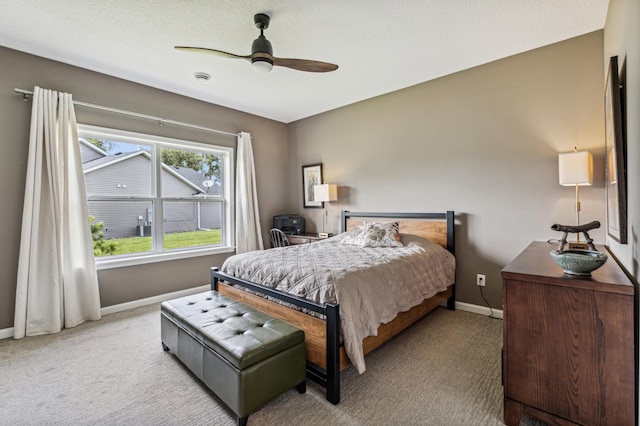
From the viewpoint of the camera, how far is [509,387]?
1560mm

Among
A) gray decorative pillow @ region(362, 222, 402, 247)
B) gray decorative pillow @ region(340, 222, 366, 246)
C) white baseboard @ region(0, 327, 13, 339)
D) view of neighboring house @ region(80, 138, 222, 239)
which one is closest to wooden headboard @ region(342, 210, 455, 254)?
gray decorative pillow @ region(362, 222, 402, 247)

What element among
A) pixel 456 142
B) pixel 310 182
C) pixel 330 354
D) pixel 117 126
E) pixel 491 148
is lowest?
pixel 330 354

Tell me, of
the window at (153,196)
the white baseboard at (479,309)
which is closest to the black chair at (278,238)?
the window at (153,196)

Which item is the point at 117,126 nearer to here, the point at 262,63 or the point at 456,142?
the point at 262,63

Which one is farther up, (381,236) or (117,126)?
(117,126)

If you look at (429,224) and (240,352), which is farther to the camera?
(429,224)

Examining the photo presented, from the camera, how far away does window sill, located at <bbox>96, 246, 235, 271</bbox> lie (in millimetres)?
3362

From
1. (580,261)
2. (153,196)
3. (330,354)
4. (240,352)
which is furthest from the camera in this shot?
(153,196)

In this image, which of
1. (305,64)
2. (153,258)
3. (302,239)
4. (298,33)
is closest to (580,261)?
(305,64)

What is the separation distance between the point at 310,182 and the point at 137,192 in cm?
252

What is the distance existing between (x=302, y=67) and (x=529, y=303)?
235cm

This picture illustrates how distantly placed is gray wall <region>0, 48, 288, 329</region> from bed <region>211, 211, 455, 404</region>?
1.42 metres

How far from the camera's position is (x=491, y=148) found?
317cm

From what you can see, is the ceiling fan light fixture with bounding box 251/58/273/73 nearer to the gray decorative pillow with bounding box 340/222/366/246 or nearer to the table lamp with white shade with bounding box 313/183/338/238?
the gray decorative pillow with bounding box 340/222/366/246
